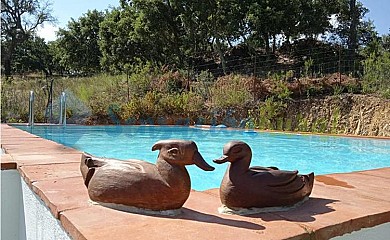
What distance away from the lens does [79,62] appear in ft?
76.6

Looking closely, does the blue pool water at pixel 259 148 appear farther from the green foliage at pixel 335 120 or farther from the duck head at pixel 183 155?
the green foliage at pixel 335 120

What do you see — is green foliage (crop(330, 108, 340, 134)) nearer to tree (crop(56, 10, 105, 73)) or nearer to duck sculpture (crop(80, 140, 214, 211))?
duck sculpture (crop(80, 140, 214, 211))

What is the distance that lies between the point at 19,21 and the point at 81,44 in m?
3.93

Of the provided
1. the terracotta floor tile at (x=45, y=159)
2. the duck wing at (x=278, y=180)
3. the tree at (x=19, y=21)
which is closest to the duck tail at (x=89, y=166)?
the duck wing at (x=278, y=180)

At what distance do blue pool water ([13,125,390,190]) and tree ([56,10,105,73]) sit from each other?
48.8 ft

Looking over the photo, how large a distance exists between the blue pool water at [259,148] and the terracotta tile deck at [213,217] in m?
1.56

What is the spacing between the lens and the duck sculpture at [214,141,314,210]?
1.45m

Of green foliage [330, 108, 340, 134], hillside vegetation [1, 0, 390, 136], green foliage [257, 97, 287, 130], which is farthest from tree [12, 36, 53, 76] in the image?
green foliage [330, 108, 340, 134]

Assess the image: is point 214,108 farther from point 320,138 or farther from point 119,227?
point 119,227

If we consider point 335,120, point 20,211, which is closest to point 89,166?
point 20,211

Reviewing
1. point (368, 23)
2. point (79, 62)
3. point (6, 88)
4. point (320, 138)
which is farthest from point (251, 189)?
point (79, 62)

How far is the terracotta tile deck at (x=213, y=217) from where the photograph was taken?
120 centimetres

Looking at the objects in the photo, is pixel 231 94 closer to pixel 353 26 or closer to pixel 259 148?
pixel 259 148

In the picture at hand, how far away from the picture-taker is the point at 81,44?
915 inches
